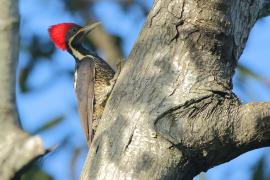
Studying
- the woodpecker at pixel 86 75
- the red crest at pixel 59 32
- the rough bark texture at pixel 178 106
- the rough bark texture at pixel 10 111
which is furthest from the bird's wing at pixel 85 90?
the rough bark texture at pixel 10 111

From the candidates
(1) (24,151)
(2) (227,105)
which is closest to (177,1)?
(2) (227,105)

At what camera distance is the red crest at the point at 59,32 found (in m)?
5.47

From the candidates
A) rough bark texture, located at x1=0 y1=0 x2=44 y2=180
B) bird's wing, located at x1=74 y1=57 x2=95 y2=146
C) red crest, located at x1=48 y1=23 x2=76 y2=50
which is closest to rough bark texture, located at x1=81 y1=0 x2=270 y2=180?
rough bark texture, located at x1=0 y1=0 x2=44 y2=180

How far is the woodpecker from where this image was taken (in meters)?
4.57

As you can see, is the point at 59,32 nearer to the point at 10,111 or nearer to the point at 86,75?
the point at 86,75

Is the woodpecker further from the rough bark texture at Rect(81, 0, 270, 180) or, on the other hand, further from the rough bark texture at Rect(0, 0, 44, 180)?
the rough bark texture at Rect(0, 0, 44, 180)

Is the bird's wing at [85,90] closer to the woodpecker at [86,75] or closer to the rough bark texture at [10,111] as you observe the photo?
the woodpecker at [86,75]

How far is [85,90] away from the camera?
4836 mm

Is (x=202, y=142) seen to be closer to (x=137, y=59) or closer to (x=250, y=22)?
(x=137, y=59)

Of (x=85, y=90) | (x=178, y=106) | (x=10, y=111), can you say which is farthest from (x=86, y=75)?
(x=10, y=111)

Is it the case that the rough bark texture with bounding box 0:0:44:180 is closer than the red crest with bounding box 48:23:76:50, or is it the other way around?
the rough bark texture with bounding box 0:0:44:180

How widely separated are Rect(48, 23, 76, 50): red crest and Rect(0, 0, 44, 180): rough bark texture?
9.29ft

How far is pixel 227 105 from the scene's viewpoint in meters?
2.77

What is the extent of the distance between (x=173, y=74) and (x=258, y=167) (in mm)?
1765
